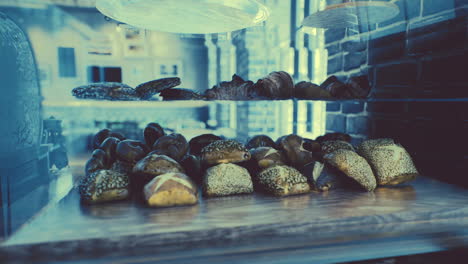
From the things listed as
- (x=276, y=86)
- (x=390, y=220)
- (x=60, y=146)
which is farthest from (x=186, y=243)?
(x=60, y=146)

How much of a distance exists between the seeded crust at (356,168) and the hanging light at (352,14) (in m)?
0.43

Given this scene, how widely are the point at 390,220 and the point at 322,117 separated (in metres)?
0.87

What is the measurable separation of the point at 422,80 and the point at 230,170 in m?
0.65

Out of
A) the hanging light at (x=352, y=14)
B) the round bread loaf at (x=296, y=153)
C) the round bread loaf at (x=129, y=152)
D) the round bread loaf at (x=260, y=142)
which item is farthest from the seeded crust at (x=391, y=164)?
the round bread loaf at (x=129, y=152)

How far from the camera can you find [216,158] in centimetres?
65

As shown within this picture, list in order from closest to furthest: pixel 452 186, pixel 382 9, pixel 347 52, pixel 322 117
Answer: pixel 452 186
pixel 382 9
pixel 347 52
pixel 322 117

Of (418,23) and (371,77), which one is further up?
(418,23)

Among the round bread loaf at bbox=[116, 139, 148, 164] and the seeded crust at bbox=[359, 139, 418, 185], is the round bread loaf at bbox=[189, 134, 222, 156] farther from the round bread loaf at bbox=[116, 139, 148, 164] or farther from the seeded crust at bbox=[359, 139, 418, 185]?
the seeded crust at bbox=[359, 139, 418, 185]

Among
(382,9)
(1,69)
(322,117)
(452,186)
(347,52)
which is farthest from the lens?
(322,117)

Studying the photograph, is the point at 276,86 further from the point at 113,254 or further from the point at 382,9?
the point at 113,254

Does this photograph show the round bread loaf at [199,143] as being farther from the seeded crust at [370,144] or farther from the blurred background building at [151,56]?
the seeded crust at [370,144]

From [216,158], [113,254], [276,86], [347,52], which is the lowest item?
[113,254]

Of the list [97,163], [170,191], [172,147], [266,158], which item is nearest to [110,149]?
[97,163]

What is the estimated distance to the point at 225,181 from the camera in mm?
607
